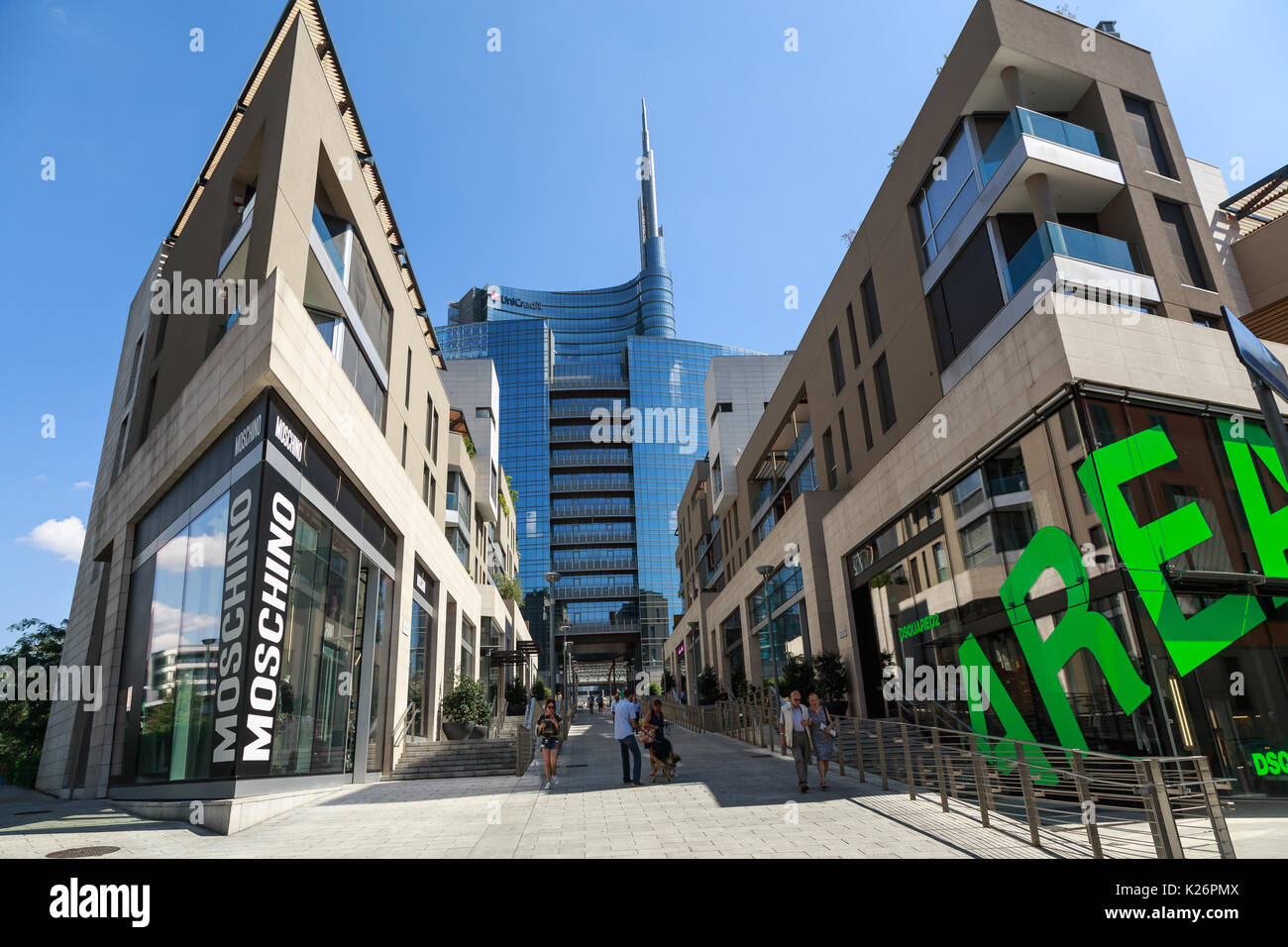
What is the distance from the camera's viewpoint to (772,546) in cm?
3031

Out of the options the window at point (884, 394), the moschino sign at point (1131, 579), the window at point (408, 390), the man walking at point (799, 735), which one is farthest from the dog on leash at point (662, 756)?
the window at point (408, 390)

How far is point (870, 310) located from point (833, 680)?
11569mm

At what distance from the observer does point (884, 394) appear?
22250mm

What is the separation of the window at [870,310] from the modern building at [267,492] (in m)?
14.7

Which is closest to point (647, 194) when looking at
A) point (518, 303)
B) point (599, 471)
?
point (518, 303)

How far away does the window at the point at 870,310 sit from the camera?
897 inches

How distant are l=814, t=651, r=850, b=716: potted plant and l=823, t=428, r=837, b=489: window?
6.90m

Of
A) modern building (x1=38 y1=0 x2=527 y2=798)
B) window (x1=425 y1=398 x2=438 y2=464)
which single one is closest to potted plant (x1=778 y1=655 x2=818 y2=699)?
modern building (x1=38 y1=0 x2=527 y2=798)

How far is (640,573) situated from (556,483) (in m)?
16.3

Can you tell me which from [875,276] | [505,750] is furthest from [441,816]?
[875,276]

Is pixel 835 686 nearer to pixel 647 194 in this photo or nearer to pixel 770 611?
pixel 770 611

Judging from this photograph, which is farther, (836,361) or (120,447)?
(836,361)
